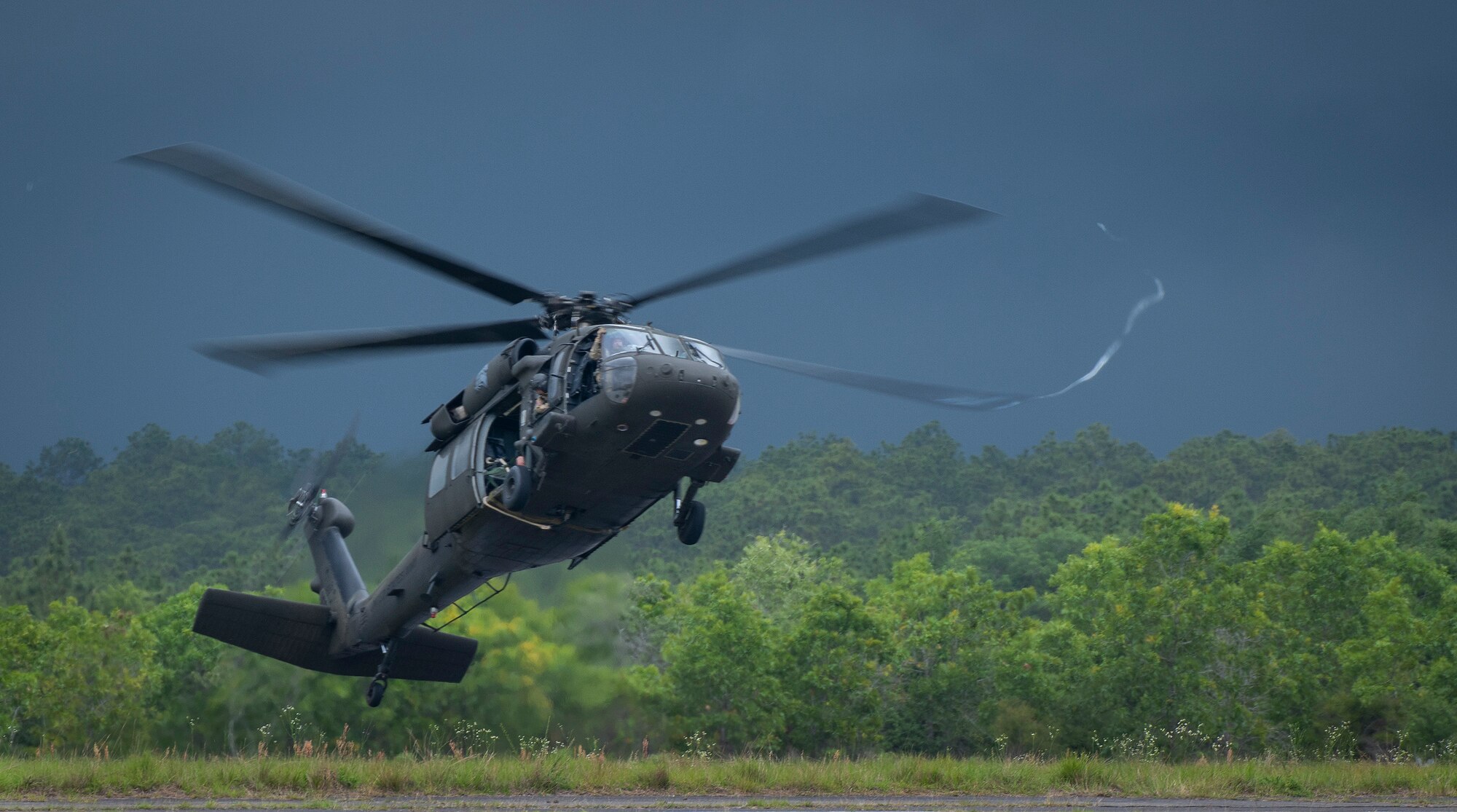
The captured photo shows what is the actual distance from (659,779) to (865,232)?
8.47 m

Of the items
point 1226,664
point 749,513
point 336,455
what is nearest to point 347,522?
point 336,455

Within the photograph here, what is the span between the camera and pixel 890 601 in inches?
2131

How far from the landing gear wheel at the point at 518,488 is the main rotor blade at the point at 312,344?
7.89 ft

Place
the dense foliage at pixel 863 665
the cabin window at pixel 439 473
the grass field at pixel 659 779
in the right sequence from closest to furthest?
1. the grass field at pixel 659 779
2. the cabin window at pixel 439 473
3. the dense foliage at pixel 863 665

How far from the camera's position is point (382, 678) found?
20.8 meters

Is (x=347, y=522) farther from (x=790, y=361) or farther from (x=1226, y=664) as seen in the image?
(x=1226, y=664)

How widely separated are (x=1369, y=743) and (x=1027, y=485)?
391ft

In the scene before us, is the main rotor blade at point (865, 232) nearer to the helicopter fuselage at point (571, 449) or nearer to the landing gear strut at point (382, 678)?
the helicopter fuselage at point (571, 449)

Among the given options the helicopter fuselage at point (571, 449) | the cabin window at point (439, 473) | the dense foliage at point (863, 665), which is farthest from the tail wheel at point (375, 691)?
the dense foliage at point (863, 665)

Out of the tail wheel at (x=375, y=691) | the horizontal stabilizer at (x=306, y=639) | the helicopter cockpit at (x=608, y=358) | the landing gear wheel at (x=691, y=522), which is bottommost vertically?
the tail wheel at (x=375, y=691)

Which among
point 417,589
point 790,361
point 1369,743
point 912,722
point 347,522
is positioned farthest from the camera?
point 912,722

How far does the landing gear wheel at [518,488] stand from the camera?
16047 millimetres

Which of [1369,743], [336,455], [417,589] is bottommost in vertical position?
[1369,743]

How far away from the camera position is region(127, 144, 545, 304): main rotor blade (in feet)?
46.1
